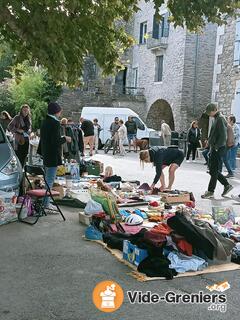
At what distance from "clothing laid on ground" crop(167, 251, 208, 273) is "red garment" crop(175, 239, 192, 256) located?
1.8 inches

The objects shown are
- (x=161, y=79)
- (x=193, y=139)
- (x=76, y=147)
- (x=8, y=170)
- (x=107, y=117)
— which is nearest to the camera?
(x=8, y=170)

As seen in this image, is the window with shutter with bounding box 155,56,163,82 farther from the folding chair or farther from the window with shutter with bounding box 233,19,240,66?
the folding chair

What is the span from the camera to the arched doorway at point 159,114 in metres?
33.7

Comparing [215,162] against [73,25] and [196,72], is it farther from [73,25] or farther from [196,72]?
[196,72]

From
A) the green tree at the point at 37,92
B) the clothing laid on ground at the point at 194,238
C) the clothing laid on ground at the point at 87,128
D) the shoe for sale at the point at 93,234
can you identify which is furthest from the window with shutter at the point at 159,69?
the clothing laid on ground at the point at 194,238

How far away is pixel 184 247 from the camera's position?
5.54 meters

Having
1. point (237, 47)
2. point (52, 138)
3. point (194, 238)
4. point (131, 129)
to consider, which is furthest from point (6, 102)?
point (194, 238)

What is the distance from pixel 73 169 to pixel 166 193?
296 centimetres

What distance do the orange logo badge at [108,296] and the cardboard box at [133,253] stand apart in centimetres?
51

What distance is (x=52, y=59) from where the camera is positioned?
25.9 ft

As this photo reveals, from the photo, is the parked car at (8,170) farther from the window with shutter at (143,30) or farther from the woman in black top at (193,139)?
the window with shutter at (143,30)

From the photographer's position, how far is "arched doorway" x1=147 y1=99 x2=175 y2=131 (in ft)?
111

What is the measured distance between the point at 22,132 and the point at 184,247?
688 centimetres

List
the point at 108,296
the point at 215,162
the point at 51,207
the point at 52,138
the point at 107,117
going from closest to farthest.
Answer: the point at 108,296, the point at 52,138, the point at 51,207, the point at 215,162, the point at 107,117
